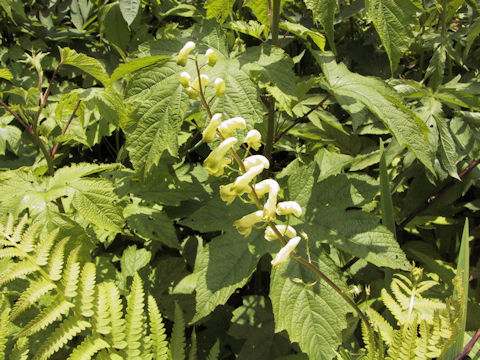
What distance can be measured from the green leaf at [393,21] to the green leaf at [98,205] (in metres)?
0.94

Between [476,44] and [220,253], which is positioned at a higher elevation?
[476,44]

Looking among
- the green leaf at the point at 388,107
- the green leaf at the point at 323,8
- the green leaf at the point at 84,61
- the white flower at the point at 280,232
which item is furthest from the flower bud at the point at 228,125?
the green leaf at the point at 84,61

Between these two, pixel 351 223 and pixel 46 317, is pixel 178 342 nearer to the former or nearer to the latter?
pixel 46 317

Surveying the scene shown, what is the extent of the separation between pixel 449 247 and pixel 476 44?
1.06 m

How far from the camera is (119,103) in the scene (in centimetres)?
143

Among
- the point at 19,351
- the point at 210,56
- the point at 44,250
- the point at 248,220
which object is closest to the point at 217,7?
the point at 210,56

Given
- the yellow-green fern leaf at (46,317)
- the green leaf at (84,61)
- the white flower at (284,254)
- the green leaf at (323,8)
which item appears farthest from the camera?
the green leaf at (84,61)

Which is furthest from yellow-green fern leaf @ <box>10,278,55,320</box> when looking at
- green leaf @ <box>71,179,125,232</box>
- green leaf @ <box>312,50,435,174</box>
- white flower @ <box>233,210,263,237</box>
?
green leaf @ <box>312,50,435,174</box>

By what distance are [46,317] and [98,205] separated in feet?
1.39

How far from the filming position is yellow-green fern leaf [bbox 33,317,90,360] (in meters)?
0.95

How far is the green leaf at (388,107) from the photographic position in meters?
1.15

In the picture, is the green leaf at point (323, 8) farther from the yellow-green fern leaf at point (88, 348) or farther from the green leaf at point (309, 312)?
the yellow-green fern leaf at point (88, 348)

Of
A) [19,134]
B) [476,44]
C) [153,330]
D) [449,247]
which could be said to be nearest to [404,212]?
[449,247]

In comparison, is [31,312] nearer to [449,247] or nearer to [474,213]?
[449,247]
